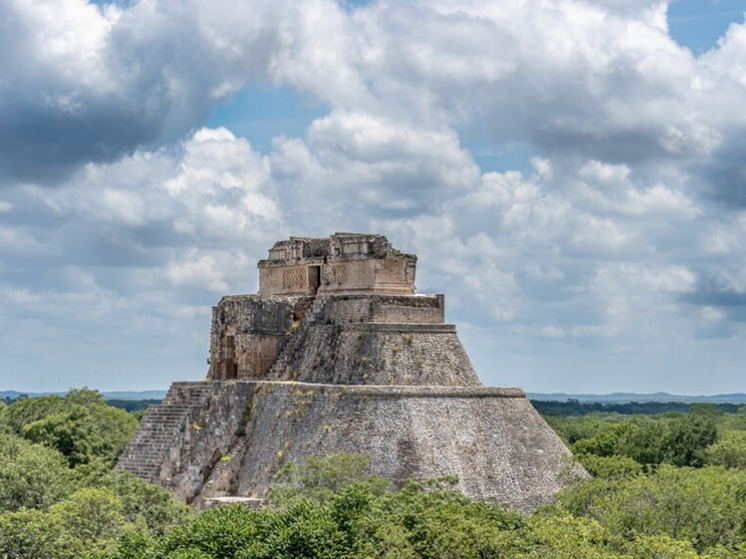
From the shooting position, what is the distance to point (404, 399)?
39.1m

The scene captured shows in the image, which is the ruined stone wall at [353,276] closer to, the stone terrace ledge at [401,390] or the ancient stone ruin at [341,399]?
the ancient stone ruin at [341,399]

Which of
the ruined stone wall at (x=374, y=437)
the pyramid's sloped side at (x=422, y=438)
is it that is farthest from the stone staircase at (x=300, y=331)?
the pyramid's sloped side at (x=422, y=438)

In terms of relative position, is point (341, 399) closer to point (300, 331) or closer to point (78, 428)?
point (300, 331)

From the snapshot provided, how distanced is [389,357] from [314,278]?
787 cm

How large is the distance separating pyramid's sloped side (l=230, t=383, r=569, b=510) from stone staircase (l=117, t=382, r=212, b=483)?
11.2ft

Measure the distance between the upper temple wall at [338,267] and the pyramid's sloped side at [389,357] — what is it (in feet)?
7.93

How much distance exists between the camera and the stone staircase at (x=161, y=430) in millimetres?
43781

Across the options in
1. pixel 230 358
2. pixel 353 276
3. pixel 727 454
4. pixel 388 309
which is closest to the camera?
pixel 388 309

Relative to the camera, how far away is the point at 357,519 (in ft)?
103

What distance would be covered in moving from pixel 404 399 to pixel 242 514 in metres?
8.45

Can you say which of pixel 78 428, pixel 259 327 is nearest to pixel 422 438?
pixel 259 327

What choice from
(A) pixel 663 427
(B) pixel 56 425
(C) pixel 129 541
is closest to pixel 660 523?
(C) pixel 129 541

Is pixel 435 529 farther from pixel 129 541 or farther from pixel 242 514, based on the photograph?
pixel 129 541

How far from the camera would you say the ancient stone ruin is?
1515 inches
